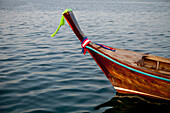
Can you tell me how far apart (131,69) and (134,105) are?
1.15m

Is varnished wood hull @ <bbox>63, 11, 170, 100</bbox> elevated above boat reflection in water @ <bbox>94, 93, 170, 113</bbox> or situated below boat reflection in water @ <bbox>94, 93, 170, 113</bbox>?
above

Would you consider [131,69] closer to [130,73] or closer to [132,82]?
[130,73]

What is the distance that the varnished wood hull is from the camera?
5555 millimetres

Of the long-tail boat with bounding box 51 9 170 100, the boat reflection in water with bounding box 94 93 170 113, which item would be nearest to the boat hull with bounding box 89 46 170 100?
the long-tail boat with bounding box 51 9 170 100

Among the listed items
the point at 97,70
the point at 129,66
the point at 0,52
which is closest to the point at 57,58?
the point at 97,70

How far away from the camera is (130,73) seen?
230 inches

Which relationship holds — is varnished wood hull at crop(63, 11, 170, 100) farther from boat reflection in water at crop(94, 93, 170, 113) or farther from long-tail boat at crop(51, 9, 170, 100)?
boat reflection in water at crop(94, 93, 170, 113)

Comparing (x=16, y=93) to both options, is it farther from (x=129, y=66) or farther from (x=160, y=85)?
(x=160, y=85)

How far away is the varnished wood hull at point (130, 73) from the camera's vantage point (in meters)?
5.55

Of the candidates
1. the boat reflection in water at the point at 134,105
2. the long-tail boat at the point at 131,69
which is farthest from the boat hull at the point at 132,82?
the boat reflection in water at the point at 134,105

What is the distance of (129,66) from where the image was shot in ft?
18.6

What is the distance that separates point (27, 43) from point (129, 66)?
30.9ft

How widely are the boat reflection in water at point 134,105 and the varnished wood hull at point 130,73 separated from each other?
0.79ft

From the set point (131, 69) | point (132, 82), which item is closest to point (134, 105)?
point (132, 82)
